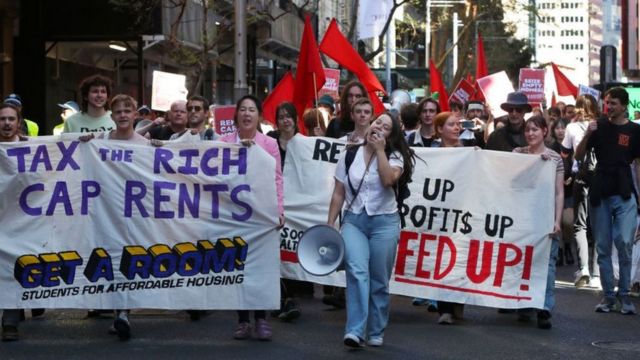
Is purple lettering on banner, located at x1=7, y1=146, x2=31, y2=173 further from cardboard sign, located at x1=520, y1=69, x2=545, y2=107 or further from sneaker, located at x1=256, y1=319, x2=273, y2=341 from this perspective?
cardboard sign, located at x1=520, y1=69, x2=545, y2=107

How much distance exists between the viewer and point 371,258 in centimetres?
903

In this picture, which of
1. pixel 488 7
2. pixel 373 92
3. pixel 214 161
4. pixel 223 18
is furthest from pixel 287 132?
pixel 488 7

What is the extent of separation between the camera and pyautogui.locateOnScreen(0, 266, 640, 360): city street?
8.91 meters

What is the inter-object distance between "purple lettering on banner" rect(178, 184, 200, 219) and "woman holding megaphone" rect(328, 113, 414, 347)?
1062 mm

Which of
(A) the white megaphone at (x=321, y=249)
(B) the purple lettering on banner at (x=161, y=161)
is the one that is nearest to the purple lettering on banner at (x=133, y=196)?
(B) the purple lettering on banner at (x=161, y=161)

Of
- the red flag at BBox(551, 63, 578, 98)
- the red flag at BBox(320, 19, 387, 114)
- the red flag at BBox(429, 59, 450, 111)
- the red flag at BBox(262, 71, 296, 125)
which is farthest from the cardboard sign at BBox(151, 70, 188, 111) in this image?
the red flag at BBox(551, 63, 578, 98)

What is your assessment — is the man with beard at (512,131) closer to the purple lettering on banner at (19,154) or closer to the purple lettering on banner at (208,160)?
the purple lettering on banner at (208,160)

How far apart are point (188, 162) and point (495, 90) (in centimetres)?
1070

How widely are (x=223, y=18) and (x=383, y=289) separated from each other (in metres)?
22.6

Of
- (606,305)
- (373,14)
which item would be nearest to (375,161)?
(606,305)

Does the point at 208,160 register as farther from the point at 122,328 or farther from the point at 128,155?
the point at 122,328

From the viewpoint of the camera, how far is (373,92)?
1591cm

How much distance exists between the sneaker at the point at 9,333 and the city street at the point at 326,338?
6 centimetres

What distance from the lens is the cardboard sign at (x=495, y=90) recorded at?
19672mm
